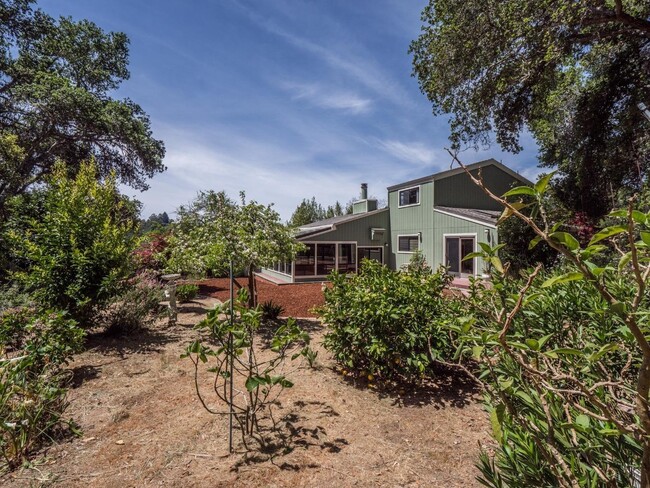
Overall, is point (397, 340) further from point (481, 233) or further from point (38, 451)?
point (481, 233)

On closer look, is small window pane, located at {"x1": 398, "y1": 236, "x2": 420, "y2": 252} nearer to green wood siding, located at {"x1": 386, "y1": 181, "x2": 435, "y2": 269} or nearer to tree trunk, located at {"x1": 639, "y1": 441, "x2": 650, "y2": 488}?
green wood siding, located at {"x1": 386, "y1": 181, "x2": 435, "y2": 269}

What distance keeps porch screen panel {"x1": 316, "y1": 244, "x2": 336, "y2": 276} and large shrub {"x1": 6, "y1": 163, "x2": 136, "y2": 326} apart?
11678mm

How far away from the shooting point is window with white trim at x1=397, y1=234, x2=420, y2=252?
17.0 m

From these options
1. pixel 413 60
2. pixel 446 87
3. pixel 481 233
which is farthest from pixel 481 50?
pixel 481 233

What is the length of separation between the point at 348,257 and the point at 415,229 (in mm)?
4302

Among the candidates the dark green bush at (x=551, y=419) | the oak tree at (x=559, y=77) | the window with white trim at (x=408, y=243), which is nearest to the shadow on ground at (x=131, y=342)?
the dark green bush at (x=551, y=419)

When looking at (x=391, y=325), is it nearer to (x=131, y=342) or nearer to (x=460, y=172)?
(x=131, y=342)

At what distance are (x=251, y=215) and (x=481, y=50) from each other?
787 centimetres

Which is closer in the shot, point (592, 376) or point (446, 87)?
point (592, 376)

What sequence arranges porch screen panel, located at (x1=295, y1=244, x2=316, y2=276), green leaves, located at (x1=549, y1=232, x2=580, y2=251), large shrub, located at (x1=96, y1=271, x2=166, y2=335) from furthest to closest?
porch screen panel, located at (x1=295, y1=244, x2=316, y2=276) → large shrub, located at (x1=96, y1=271, x2=166, y2=335) → green leaves, located at (x1=549, y1=232, x2=580, y2=251)

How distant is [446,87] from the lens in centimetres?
951

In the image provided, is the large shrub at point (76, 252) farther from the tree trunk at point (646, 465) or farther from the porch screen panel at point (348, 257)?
the porch screen panel at point (348, 257)

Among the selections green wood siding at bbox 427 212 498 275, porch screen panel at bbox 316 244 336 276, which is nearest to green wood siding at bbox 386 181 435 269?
green wood siding at bbox 427 212 498 275

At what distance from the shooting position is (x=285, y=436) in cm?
310
